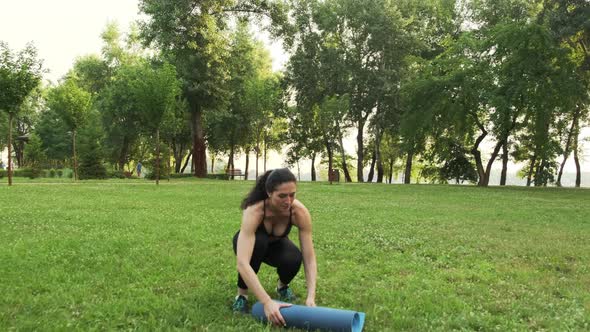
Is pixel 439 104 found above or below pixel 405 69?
below

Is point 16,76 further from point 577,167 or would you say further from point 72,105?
point 577,167

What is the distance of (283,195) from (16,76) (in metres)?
25.8

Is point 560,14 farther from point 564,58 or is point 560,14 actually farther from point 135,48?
point 135,48

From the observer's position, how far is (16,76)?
85.5 feet

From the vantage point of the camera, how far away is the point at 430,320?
5.72 m

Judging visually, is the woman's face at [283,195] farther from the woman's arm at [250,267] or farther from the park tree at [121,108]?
the park tree at [121,108]

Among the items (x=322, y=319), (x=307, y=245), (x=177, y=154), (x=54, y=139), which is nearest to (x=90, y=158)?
(x=177, y=154)

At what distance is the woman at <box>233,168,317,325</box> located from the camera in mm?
5375

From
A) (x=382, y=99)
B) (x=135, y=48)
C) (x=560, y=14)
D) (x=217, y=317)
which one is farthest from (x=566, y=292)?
(x=135, y=48)

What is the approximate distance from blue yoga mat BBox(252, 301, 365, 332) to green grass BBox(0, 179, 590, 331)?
42 centimetres

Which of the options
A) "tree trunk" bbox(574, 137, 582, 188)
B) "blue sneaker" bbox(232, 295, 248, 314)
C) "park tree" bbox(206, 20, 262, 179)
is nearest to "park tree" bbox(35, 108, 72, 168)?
"park tree" bbox(206, 20, 262, 179)

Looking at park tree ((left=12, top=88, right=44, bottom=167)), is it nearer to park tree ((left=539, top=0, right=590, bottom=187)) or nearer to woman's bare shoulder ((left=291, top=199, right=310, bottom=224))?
park tree ((left=539, top=0, right=590, bottom=187))

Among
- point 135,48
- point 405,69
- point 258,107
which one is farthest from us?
point 135,48

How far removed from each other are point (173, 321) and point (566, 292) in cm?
558
